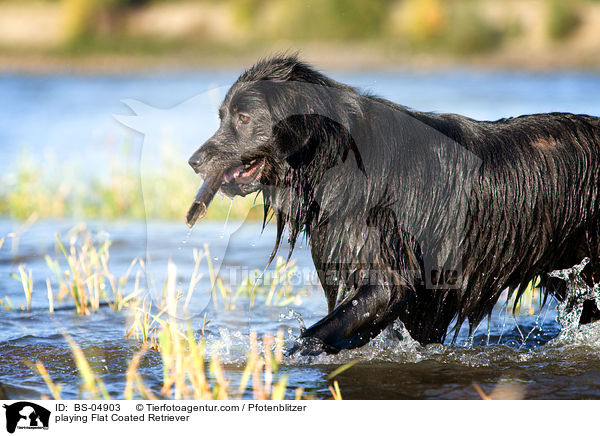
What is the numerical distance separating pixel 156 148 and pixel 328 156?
24.8ft

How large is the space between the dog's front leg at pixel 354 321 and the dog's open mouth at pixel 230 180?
2.79 feet

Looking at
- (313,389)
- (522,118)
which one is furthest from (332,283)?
(522,118)

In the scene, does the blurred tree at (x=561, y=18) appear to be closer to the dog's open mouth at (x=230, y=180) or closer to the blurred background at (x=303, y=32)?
the blurred background at (x=303, y=32)

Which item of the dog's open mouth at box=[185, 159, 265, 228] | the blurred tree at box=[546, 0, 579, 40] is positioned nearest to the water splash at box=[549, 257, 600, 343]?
the dog's open mouth at box=[185, 159, 265, 228]

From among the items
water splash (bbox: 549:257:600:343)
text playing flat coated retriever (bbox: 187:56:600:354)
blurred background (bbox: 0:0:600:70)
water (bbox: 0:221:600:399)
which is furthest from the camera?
blurred background (bbox: 0:0:600:70)

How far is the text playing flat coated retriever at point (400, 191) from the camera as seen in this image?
4.54 metres

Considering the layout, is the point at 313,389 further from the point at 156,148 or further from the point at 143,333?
→ the point at 156,148

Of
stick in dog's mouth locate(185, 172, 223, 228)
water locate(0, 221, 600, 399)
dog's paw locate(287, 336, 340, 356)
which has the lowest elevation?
water locate(0, 221, 600, 399)

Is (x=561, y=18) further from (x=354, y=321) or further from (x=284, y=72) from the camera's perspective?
(x=354, y=321)

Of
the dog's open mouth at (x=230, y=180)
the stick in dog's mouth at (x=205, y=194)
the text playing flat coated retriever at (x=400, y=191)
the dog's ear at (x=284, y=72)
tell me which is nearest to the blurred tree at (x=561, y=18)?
the text playing flat coated retriever at (x=400, y=191)
